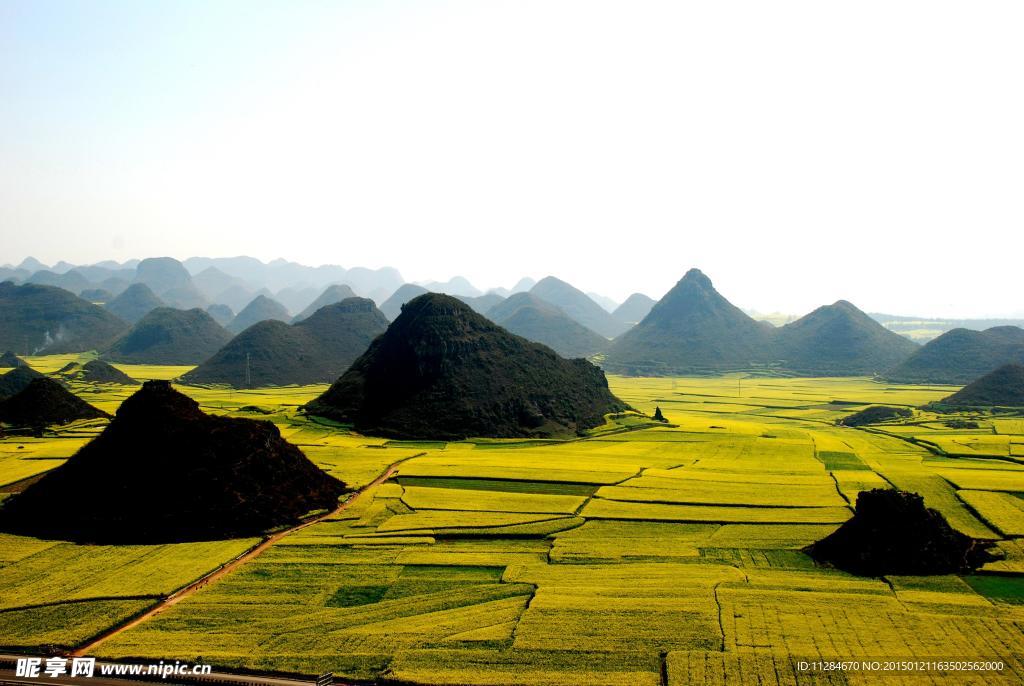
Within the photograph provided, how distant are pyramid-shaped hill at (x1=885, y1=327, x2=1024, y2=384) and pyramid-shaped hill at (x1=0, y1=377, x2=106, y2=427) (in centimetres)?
13096

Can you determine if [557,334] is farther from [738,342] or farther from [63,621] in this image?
[63,621]

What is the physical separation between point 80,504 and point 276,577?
13.9 m

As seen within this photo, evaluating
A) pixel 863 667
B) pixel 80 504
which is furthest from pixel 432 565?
pixel 80 504

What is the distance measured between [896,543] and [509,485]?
864 inches

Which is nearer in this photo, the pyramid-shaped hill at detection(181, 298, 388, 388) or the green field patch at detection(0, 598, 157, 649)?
the green field patch at detection(0, 598, 157, 649)

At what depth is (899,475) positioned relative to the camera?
45.8m

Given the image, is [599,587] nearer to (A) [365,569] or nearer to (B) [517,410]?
(A) [365,569]

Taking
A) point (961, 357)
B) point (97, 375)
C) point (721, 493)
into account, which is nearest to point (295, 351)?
point (97, 375)

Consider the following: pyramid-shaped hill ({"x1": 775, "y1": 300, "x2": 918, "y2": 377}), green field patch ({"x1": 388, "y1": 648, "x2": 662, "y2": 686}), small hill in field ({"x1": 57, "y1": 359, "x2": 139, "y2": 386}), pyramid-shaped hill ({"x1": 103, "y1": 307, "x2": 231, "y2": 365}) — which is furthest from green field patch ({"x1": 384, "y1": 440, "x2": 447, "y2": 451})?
pyramid-shaped hill ({"x1": 775, "y1": 300, "x2": 918, "y2": 377})

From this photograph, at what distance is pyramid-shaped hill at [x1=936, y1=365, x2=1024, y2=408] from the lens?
276 ft

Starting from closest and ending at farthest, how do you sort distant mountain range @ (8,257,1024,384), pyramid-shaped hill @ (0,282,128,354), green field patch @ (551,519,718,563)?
green field patch @ (551,519,718,563), distant mountain range @ (8,257,1024,384), pyramid-shaped hill @ (0,282,128,354)

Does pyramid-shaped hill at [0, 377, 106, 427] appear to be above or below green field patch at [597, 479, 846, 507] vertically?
above

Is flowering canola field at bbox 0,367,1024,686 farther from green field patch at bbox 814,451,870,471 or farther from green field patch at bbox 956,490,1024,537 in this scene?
green field patch at bbox 814,451,870,471

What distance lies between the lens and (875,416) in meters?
80.3
